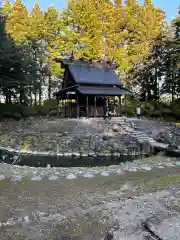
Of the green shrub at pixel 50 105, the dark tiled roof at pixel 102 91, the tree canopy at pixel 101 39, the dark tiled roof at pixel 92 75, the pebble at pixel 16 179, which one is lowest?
the pebble at pixel 16 179

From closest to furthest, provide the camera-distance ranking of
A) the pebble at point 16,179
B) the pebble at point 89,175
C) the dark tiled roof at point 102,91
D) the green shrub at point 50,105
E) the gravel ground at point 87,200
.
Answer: the gravel ground at point 87,200
the pebble at point 16,179
the pebble at point 89,175
the dark tiled roof at point 102,91
the green shrub at point 50,105

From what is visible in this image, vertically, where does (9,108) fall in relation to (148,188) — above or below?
above

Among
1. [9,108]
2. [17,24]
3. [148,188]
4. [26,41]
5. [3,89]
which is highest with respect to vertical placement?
[17,24]

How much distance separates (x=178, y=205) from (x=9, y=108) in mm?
17207

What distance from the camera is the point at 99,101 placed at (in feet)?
62.5

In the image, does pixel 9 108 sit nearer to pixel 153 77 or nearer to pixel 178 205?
pixel 153 77

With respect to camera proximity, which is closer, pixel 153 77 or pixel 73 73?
pixel 73 73

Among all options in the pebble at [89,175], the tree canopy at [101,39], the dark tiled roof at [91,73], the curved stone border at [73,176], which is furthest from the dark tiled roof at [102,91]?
the pebble at [89,175]

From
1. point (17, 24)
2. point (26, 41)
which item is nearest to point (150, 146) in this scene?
point (26, 41)

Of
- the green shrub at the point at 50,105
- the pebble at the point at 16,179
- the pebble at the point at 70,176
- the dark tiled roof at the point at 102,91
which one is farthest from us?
the green shrub at the point at 50,105

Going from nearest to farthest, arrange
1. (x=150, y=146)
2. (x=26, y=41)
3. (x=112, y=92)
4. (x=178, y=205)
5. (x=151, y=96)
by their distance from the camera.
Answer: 1. (x=178, y=205)
2. (x=150, y=146)
3. (x=112, y=92)
4. (x=26, y=41)
5. (x=151, y=96)

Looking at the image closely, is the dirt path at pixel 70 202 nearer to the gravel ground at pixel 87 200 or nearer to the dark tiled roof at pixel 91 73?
the gravel ground at pixel 87 200

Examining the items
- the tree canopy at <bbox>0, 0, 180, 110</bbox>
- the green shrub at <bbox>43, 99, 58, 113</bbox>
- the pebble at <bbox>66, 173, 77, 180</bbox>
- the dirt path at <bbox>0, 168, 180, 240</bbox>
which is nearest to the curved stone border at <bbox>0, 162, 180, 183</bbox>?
the pebble at <bbox>66, 173, 77, 180</bbox>

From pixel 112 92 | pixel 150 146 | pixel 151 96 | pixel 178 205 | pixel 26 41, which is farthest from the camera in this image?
pixel 151 96
